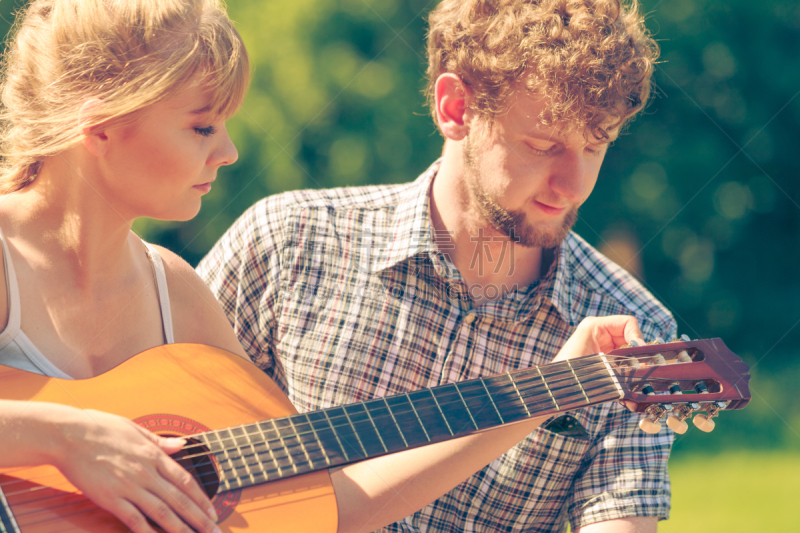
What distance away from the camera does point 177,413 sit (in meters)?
1.46

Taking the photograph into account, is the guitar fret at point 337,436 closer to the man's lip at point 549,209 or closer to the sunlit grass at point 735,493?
the man's lip at point 549,209

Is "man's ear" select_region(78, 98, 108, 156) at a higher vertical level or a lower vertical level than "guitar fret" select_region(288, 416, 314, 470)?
higher

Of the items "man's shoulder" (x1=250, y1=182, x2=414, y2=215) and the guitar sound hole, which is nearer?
the guitar sound hole

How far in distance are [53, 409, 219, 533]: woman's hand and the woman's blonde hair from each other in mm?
573

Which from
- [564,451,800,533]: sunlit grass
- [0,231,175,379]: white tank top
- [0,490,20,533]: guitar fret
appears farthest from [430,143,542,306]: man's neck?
[564,451,800,533]: sunlit grass

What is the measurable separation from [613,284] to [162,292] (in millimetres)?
1389

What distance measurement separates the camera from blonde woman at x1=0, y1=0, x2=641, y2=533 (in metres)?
1.26

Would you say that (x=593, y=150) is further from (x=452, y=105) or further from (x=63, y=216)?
(x=63, y=216)

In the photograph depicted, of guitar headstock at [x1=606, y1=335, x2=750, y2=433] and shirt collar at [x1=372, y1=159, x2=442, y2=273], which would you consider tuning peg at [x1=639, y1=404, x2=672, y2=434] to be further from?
shirt collar at [x1=372, y1=159, x2=442, y2=273]

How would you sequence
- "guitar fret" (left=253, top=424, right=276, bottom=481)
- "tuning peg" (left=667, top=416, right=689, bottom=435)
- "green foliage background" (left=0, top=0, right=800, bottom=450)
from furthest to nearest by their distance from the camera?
1. "green foliage background" (left=0, top=0, right=800, bottom=450)
2. "tuning peg" (left=667, top=416, right=689, bottom=435)
3. "guitar fret" (left=253, top=424, right=276, bottom=481)

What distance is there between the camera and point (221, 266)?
212cm

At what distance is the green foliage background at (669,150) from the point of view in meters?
4.82

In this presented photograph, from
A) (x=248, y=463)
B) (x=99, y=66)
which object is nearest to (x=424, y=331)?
(x=248, y=463)

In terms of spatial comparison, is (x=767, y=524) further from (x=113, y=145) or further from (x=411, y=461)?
(x=113, y=145)
